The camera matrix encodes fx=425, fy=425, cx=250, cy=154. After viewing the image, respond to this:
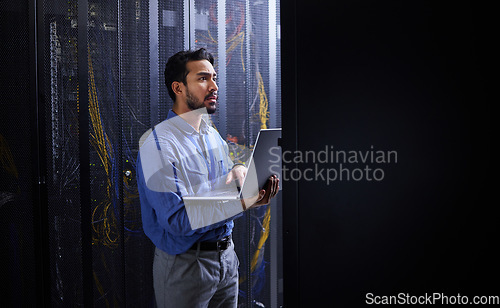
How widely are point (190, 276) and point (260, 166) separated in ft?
1.90

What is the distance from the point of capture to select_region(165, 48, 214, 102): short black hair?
6.78 feet

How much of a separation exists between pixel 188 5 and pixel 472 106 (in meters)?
1.97

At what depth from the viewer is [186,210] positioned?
167 centimetres

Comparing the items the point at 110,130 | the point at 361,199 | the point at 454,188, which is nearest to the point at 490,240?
the point at 454,188

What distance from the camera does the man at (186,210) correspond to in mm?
1693

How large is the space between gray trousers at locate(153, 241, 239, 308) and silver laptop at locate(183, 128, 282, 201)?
0.28 meters

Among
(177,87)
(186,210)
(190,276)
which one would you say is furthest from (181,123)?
(190,276)

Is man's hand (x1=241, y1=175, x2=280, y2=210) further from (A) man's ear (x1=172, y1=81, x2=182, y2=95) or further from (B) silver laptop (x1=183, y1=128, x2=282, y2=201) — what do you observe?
(A) man's ear (x1=172, y1=81, x2=182, y2=95)

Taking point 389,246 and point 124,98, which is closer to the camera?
point 389,246

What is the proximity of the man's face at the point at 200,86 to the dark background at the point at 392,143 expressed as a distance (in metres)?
1.38

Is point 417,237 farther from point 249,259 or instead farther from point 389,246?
point 249,259

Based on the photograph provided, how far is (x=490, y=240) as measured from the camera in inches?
20.2

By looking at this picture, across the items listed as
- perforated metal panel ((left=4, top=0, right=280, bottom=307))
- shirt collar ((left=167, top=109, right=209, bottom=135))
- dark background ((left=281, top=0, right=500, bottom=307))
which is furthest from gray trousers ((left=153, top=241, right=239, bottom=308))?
dark background ((left=281, top=0, right=500, bottom=307))

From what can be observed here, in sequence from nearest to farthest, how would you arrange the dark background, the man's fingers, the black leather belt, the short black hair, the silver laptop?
the dark background
the silver laptop
the black leather belt
the man's fingers
the short black hair
